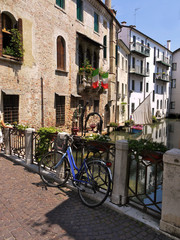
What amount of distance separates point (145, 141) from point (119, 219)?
1535 millimetres

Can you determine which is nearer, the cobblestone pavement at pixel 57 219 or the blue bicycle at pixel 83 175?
the cobblestone pavement at pixel 57 219

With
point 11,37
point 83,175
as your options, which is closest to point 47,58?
point 11,37

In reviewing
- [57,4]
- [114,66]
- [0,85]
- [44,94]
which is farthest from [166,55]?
[0,85]

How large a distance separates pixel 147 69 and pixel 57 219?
3713 cm

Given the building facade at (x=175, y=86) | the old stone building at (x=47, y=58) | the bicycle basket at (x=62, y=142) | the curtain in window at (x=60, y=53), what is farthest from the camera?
the building facade at (x=175, y=86)

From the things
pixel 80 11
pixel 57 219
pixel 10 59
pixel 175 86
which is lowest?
pixel 57 219

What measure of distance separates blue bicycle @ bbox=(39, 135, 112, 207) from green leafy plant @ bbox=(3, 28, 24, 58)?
7.56 meters

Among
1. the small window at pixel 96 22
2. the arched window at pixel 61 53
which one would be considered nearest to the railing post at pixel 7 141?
the arched window at pixel 61 53

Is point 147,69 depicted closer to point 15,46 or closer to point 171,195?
point 15,46

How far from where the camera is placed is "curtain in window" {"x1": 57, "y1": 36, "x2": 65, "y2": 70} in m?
14.0

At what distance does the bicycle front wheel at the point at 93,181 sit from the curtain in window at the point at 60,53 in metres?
11.4

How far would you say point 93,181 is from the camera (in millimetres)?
4086

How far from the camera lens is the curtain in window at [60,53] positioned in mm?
14024

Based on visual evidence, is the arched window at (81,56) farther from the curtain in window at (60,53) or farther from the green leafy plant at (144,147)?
the green leafy plant at (144,147)
